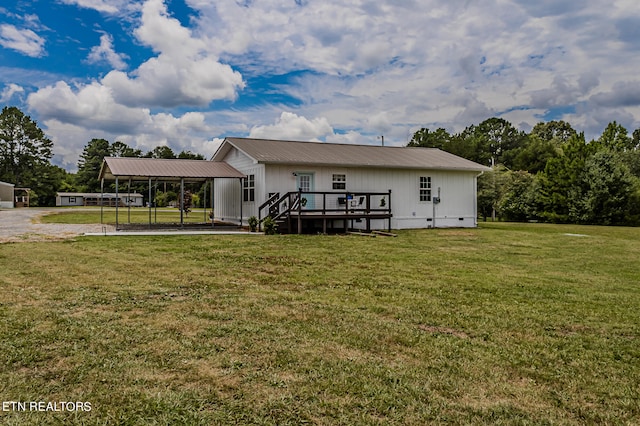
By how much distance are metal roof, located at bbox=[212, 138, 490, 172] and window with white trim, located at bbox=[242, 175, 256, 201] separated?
1.21 meters

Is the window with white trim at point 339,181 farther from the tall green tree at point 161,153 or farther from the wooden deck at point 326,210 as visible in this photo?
the tall green tree at point 161,153

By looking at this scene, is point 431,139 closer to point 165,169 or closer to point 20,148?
point 165,169

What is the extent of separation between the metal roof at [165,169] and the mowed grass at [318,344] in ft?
27.5

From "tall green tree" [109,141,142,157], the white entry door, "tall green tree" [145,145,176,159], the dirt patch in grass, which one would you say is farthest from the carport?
"tall green tree" [109,141,142,157]

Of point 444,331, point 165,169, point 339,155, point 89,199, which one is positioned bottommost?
point 444,331

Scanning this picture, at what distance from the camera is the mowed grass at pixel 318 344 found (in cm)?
293

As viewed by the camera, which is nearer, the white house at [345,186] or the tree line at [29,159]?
the white house at [345,186]

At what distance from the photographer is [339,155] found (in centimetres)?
1950

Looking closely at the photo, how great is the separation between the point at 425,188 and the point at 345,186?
13.3 ft

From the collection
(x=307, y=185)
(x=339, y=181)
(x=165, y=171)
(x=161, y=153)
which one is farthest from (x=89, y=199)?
(x=339, y=181)

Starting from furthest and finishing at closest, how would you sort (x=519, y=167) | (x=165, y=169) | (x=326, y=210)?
1. (x=519, y=167)
2. (x=165, y=169)
3. (x=326, y=210)

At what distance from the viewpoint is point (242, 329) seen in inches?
177

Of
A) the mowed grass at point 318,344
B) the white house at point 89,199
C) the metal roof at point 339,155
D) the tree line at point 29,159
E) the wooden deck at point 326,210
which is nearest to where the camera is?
the mowed grass at point 318,344

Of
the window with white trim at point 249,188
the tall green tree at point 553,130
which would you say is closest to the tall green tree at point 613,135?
the tall green tree at point 553,130
